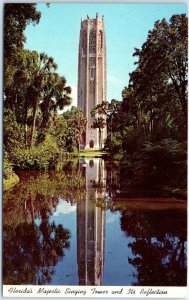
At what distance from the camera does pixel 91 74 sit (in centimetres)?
321

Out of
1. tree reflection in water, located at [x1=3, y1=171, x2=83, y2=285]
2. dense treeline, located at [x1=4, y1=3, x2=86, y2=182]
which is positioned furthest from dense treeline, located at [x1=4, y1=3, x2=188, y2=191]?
tree reflection in water, located at [x1=3, y1=171, x2=83, y2=285]

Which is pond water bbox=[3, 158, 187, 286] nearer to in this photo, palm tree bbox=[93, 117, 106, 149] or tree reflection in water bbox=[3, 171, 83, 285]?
tree reflection in water bbox=[3, 171, 83, 285]

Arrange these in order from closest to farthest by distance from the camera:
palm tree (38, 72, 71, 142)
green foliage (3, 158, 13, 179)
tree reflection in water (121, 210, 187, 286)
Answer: tree reflection in water (121, 210, 187, 286) < green foliage (3, 158, 13, 179) < palm tree (38, 72, 71, 142)

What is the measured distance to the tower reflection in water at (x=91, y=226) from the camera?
2990 mm

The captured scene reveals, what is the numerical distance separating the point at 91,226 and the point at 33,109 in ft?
2.97

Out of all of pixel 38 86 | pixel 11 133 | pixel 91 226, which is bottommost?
pixel 91 226

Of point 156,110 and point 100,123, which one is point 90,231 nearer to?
point 100,123

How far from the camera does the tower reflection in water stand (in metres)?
2.99

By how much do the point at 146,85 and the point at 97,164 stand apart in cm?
65

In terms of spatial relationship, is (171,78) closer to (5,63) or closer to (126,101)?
(126,101)

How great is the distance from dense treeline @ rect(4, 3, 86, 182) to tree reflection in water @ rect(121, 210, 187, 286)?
0.68m

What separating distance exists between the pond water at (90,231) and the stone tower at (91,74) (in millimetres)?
192

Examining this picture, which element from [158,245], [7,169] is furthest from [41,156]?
[158,245]

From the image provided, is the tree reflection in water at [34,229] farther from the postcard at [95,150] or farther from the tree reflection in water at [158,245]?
the tree reflection in water at [158,245]
